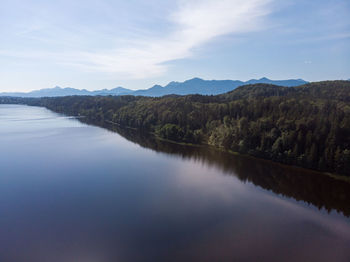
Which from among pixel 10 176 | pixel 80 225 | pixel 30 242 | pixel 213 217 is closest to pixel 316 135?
pixel 213 217

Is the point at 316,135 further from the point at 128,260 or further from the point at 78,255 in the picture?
the point at 78,255

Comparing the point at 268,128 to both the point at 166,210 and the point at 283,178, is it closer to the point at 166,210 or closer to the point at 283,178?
the point at 283,178

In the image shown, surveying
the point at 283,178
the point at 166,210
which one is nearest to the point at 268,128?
the point at 283,178

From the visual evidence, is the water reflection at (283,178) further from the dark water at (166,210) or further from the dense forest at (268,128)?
the dense forest at (268,128)

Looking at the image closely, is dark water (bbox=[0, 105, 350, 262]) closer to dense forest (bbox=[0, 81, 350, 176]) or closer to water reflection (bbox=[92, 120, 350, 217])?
water reflection (bbox=[92, 120, 350, 217])

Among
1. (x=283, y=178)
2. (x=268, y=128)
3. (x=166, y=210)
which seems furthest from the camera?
(x=268, y=128)

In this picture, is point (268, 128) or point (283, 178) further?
point (268, 128)

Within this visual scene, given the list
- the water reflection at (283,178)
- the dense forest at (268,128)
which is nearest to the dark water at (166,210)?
the water reflection at (283,178)
